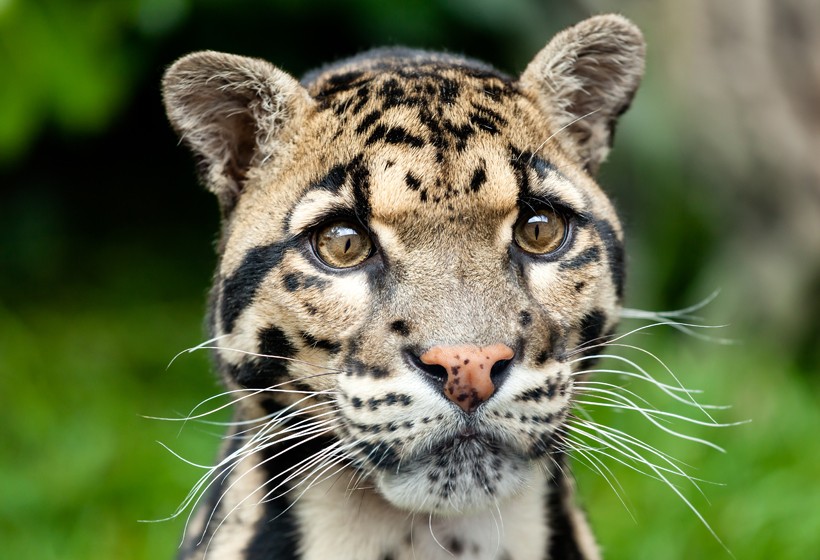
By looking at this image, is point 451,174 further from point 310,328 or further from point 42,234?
point 42,234

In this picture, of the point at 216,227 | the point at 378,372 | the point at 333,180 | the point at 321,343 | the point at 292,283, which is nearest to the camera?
the point at 378,372

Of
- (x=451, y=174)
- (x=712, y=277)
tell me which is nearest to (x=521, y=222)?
(x=451, y=174)

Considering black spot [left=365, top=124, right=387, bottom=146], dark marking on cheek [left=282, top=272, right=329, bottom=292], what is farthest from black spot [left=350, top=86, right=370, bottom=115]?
dark marking on cheek [left=282, top=272, right=329, bottom=292]

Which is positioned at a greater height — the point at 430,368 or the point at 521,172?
the point at 521,172

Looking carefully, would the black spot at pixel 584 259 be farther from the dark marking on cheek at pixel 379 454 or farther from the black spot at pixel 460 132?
→ the dark marking on cheek at pixel 379 454

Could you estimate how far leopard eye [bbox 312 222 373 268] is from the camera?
439 centimetres

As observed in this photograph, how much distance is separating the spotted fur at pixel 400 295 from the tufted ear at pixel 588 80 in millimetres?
10

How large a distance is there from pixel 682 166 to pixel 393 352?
6.47 metres

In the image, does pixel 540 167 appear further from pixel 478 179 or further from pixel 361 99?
pixel 361 99

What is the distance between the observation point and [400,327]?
409cm

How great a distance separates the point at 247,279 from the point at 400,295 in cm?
72

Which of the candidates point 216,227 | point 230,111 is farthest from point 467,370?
point 216,227

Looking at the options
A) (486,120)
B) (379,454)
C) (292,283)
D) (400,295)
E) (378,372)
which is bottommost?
(379,454)

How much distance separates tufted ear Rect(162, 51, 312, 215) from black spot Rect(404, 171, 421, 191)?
0.75 metres
